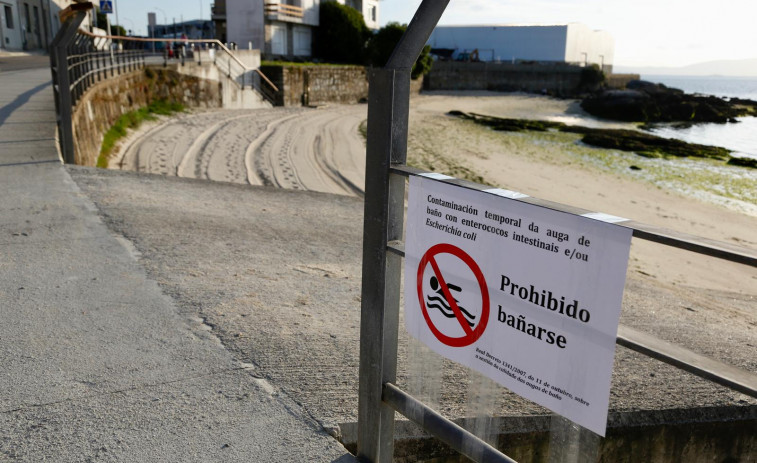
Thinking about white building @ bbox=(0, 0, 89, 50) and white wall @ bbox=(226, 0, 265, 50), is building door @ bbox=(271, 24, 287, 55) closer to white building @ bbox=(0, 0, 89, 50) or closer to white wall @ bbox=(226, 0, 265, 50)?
white wall @ bbox=(226, 0, 265, 50)

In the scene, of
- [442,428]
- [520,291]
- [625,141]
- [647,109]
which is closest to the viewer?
[520,291]

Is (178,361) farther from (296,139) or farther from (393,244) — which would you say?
(296,139)

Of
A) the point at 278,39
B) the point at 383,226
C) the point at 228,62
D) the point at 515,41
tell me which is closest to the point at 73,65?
the point at 383,226

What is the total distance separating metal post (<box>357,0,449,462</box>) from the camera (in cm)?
228

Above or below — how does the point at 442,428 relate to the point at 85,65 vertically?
below

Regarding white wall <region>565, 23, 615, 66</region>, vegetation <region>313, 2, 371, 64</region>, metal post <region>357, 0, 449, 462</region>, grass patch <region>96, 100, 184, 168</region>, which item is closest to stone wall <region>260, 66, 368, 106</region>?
vegetation <region>313, 2, 371, 64</region>

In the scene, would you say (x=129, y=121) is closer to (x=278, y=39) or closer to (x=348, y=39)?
(x=278, y=39)

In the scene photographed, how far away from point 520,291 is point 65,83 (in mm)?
8718

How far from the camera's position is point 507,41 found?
83438 mm

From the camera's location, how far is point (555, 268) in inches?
71.9

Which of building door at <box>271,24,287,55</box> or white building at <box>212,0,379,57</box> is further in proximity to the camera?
building door at <box>271,24,287,55</box>

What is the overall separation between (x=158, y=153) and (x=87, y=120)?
361 cm

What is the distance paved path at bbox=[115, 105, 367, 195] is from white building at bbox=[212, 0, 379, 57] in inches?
711

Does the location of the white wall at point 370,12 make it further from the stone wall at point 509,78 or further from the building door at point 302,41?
the building door at point 302,41
